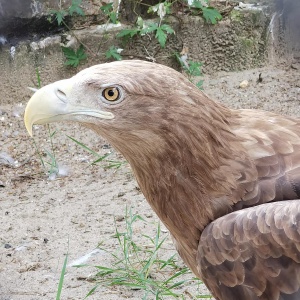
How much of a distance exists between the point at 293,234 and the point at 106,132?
88 centimetres

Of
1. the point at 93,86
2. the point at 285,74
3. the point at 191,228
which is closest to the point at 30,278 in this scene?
the point at 191,228

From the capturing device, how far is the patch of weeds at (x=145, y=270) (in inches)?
166

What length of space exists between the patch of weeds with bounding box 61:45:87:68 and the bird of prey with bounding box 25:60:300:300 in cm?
442

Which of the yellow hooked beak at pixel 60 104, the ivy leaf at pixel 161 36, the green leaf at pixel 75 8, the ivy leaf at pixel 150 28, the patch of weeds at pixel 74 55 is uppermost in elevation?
the yellow hooked beak at pixel 60 104

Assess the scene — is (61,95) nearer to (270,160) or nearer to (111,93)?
(111,93)

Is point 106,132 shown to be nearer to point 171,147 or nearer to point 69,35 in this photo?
point 171,147

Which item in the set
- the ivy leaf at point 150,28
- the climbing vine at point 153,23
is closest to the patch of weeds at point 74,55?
the climbing vine at point 153,23

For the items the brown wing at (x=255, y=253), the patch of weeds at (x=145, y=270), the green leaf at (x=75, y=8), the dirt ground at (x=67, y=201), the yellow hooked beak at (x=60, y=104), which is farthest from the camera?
Answer: the green leaf at (x=75, y=8)

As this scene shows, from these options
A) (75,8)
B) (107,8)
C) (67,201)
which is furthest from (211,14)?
(67,201)

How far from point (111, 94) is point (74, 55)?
15.2 feet

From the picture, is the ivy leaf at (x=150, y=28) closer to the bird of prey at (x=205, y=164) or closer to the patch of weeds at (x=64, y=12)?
the patch of weeds at (x=64, y=12)

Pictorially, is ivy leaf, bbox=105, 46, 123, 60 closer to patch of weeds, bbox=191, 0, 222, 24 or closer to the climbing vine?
the climbing vine

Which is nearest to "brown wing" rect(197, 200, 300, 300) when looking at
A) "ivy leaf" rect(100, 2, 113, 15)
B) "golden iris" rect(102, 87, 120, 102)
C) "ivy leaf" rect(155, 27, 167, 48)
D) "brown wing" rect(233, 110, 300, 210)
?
"brown wing" rect(233, 110, 300, 210)

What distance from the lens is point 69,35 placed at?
7367 mm
